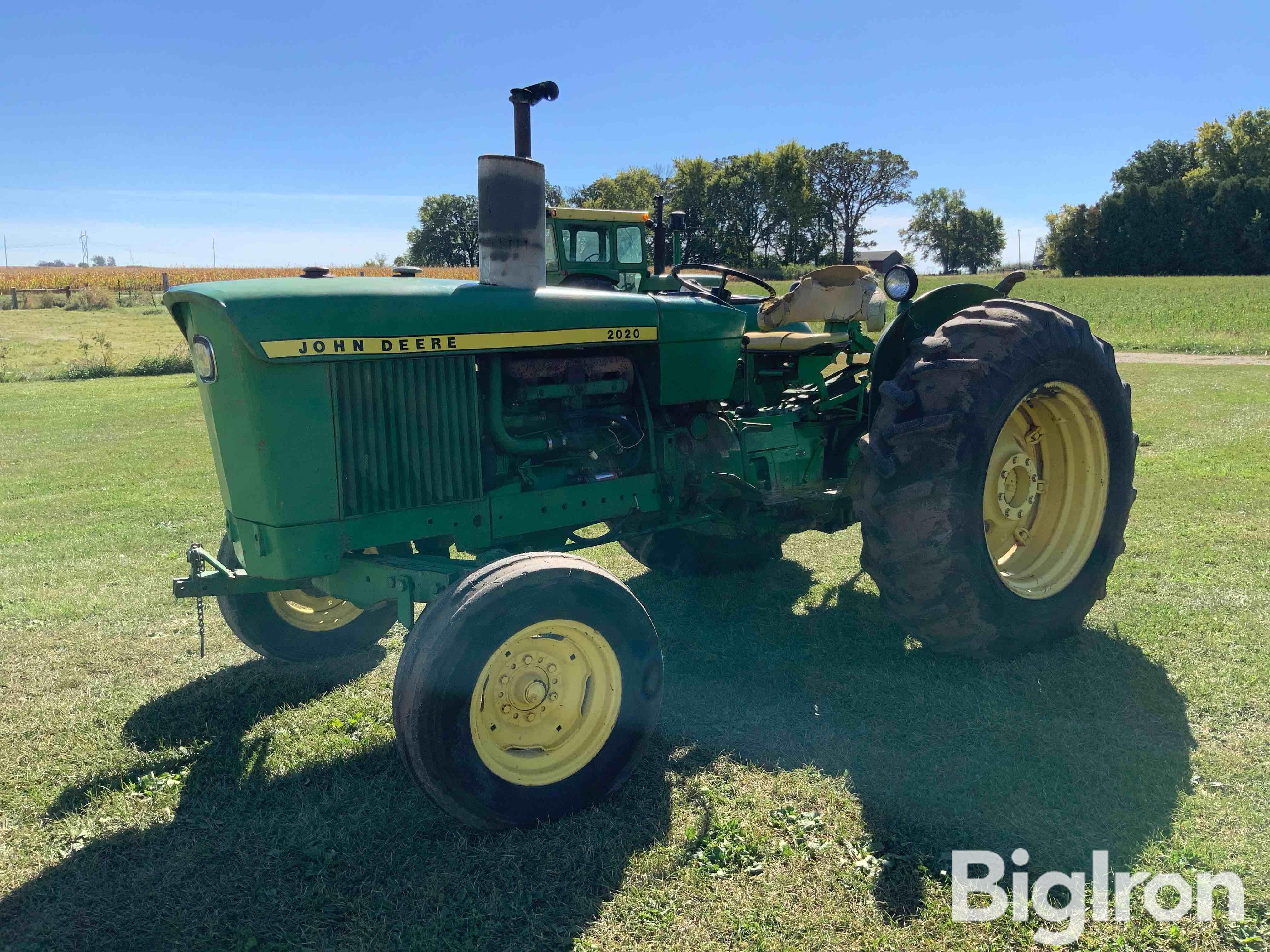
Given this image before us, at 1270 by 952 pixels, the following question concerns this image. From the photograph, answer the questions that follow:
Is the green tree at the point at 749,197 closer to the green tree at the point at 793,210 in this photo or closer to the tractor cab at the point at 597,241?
the green tree at the point at 793,210

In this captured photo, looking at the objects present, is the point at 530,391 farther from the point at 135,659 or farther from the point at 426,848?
the point at 135,659

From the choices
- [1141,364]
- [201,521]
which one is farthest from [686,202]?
[201,521]

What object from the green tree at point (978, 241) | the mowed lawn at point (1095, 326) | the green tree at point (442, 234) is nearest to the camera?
the mowed lawn at point (1095, 326)

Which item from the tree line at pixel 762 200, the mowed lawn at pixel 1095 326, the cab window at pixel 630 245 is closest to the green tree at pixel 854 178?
the tree line at pixel 762 200

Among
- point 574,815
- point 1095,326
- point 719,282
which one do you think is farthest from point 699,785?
point 1095,326

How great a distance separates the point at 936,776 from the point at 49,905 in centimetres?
291

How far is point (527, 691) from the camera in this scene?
10.2 feet

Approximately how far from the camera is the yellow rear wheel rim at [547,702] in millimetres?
3043

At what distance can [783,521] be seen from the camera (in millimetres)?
4727

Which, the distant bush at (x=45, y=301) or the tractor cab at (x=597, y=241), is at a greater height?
the distant bush at (x=45, y=301)

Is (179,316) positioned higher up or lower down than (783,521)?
higher up
